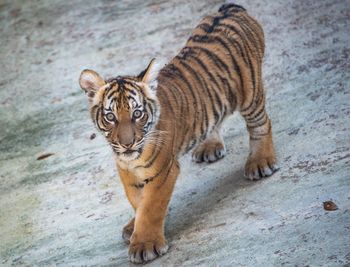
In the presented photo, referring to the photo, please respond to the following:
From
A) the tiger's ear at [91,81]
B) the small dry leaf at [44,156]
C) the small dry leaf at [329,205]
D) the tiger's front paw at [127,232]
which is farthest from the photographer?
the small dry leaf at [44,156]

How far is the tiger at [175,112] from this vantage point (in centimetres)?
422

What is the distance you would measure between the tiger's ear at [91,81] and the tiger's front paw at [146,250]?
0.90 metres

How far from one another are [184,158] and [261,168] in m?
0.98

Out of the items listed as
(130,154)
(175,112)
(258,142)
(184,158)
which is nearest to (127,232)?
(130,154)

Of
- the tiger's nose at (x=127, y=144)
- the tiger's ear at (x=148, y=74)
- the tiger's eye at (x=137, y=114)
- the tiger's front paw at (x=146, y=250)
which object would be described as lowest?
the tiger's front paw at (x=146, y=250)

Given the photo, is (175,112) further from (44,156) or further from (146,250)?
(44,156)

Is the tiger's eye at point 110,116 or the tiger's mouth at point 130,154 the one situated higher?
the tiger's eye at point 110,116

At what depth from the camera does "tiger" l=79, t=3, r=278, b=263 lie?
13.9 feet

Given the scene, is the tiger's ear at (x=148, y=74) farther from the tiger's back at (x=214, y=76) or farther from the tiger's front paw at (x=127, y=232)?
the tiger's front paw at (x=127, y=232)

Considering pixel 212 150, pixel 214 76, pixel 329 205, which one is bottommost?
pixel 212 150

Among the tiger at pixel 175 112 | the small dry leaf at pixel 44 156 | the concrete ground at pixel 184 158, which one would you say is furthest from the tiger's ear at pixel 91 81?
the small dry leaf at pixel 44 156

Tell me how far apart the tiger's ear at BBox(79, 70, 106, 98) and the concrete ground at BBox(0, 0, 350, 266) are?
981mm

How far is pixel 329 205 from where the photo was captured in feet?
13.4

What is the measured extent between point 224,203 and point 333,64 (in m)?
2.12
